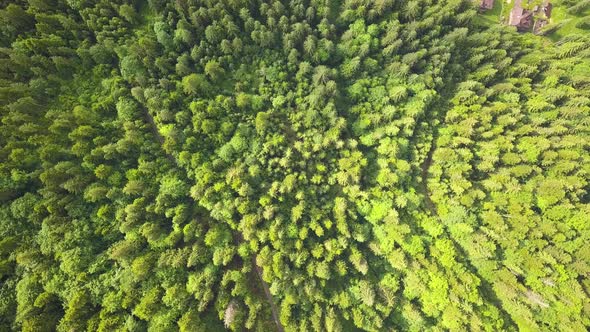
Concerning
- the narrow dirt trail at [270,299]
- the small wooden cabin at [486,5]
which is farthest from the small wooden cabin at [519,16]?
the narrow dirt trail at [270,299]

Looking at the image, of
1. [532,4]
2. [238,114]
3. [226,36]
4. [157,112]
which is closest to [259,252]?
[238,114]

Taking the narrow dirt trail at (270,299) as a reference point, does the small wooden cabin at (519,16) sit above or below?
above

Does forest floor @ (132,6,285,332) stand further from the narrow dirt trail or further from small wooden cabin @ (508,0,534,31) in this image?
small wooden cabin @ (508,0,534,31)

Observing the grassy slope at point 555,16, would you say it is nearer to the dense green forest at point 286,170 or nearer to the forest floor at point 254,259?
the dense green forest at point 286,170

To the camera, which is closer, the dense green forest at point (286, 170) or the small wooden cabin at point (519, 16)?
the dense green forest at point (286, 170)

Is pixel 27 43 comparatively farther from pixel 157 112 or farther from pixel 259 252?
pixel 259 252

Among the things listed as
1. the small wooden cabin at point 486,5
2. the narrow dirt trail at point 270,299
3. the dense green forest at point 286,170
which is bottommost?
the narrow dirt trail at point 270,299

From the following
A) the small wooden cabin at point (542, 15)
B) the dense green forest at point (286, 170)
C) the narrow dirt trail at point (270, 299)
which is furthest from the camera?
the small wooden cabin at point (542, 15)

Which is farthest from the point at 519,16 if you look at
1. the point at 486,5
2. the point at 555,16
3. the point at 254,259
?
the point at 254,259

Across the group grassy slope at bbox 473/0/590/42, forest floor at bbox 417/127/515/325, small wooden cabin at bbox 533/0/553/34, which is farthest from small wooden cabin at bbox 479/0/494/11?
forest floor at bbox 417/127/515/325

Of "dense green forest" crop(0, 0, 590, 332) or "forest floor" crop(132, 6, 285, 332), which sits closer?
"dense green forest" crop(0, 0, 590, 332)
